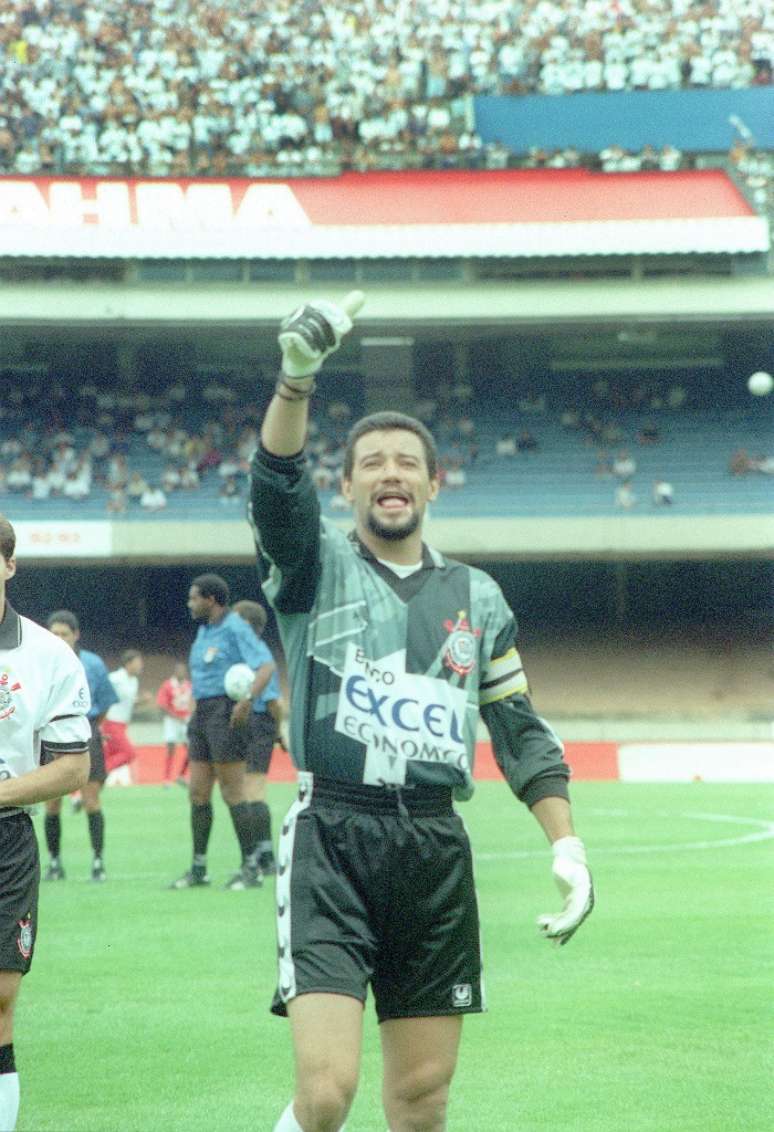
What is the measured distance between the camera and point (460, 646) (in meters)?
4.69

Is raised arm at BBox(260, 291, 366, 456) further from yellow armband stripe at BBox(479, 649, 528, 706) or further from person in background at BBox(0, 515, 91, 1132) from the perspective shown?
person in background at BBox(0, 515, 91, 1132)

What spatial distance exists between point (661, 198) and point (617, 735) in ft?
40.1

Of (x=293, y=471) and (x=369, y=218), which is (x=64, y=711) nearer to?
(x=293, y=471)

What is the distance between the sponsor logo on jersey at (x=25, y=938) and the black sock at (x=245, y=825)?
742 centimetres

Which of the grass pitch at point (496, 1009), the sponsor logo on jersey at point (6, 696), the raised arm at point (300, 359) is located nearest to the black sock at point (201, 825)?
the grass pitch at point (496, 1009)

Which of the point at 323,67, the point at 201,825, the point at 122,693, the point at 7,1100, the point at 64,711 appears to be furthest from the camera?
the point at 323,67

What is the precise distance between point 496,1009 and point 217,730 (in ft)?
15.4

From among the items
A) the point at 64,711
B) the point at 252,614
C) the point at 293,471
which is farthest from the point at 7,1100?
the point at 252,614

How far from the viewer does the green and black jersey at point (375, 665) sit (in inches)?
178

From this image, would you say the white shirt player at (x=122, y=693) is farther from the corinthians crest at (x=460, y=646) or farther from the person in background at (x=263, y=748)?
the corinthians crest at (x=460, y=646)

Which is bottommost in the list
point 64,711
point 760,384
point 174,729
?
point 174,729

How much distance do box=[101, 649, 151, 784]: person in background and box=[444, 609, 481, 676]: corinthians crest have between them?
10046 mm

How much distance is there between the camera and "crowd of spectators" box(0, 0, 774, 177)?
129 ft

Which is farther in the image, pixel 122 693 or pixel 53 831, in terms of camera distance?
pixel 122 693
